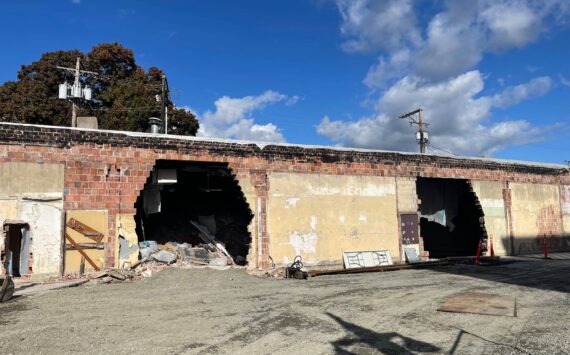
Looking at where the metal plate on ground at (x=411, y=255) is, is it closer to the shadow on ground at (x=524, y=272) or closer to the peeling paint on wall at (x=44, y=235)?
the shadow on ground at (x=524, y=272)

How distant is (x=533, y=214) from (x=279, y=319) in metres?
18.9

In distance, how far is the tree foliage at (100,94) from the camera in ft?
101

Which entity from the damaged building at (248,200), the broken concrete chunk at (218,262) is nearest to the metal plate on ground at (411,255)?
the damaged building at (248,200)

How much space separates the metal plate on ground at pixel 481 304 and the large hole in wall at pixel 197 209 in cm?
769

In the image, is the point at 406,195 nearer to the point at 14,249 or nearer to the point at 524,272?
the point at 524,272

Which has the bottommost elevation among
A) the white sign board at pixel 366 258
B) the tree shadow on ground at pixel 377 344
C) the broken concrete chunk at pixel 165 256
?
the tree shadow on ground at pixel 377 344

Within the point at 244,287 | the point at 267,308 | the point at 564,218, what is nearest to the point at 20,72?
the point at 244,287

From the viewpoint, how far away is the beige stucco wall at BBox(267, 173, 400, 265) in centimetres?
1537

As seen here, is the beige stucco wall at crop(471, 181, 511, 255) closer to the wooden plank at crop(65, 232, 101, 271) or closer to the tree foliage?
the wooden plank at crop(65, 232, 101, 271)

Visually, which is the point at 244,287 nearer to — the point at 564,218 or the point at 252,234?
the point at 252,234

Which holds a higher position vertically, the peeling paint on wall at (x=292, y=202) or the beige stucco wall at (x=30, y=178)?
the beige stucco wall at (x=30, y=178)

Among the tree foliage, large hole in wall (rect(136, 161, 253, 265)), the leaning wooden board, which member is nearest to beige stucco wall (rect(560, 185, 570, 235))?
large hole in wall (rect(136, 161, 253, 265))

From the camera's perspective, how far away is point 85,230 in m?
12.7

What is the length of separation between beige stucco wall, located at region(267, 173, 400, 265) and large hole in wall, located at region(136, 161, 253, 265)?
1.29 m
